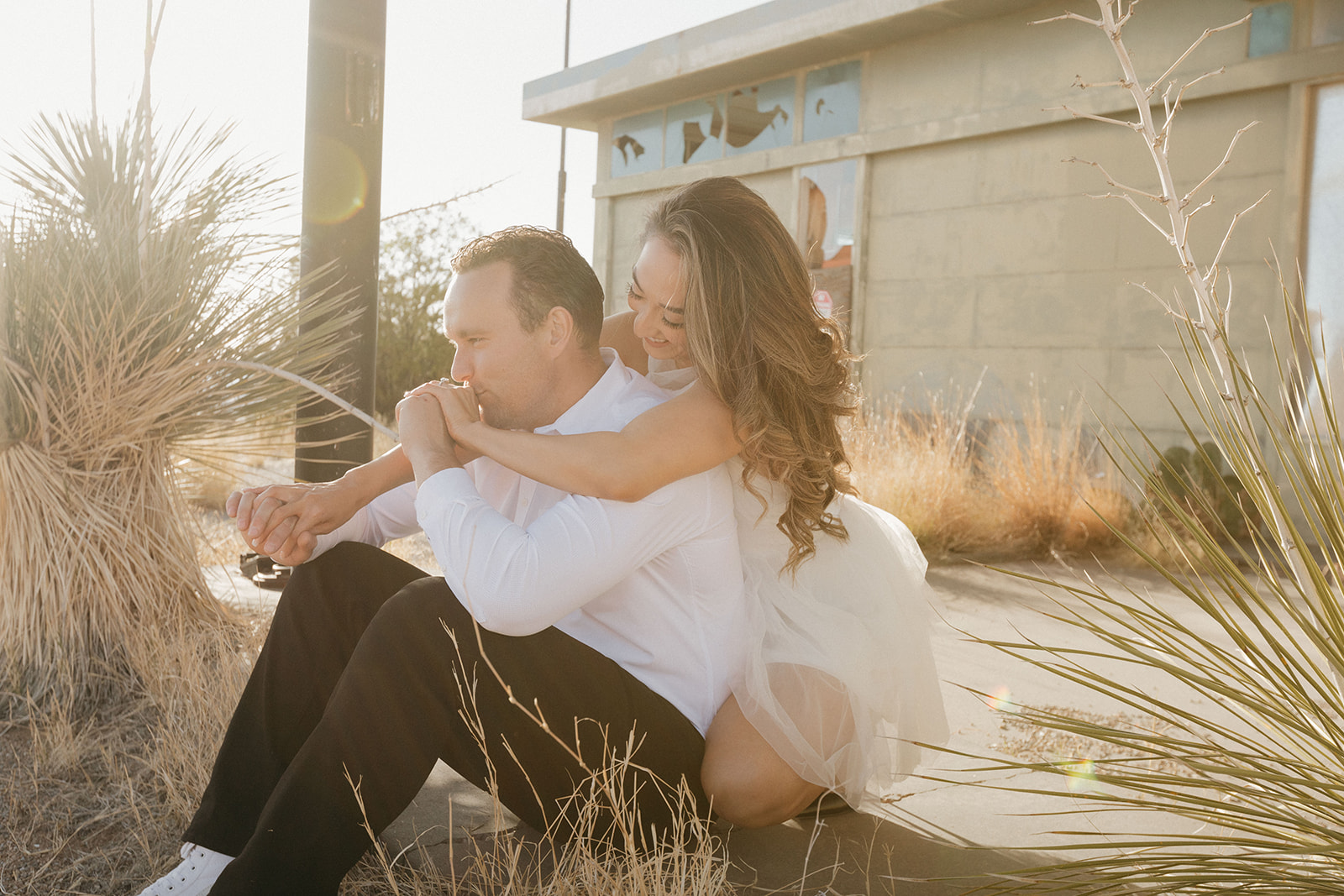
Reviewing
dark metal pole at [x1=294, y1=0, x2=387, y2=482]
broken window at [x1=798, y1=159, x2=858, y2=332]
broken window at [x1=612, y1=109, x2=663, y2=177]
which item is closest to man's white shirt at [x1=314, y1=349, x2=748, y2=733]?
dark metal pole at [x1=294, y1=0, x2=387, y2=482]

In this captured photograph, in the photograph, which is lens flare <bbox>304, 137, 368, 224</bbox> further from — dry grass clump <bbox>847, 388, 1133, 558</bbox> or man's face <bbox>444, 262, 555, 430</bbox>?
dry grass clump <bbox>847, 388, 1133, 558</bbox>

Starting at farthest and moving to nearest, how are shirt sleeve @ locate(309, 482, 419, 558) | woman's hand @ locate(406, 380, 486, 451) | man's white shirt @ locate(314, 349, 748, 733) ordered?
shirt sleeve @ locate(309, 482, 419, 558) → woman's hand @ locate(406, 380, 486, 451) → man's white shirt @ locate(314, 349, 748, 733)

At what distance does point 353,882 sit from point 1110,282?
8645mm

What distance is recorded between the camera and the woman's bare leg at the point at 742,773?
202cm

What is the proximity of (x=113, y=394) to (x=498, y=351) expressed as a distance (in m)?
1.38

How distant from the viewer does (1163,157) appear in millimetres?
1624

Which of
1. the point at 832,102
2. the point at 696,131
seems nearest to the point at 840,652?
the point at 832,102

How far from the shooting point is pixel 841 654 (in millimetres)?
2189

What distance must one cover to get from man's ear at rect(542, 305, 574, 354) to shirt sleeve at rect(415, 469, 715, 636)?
0.44 meters

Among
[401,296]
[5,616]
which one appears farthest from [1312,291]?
[401,296]

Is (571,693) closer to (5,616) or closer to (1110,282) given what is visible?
(5,616)

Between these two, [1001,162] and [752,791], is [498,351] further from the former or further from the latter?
[1001,162]

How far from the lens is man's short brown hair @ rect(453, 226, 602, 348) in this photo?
2.28 metres

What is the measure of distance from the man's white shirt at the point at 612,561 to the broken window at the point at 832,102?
9.76 metres
